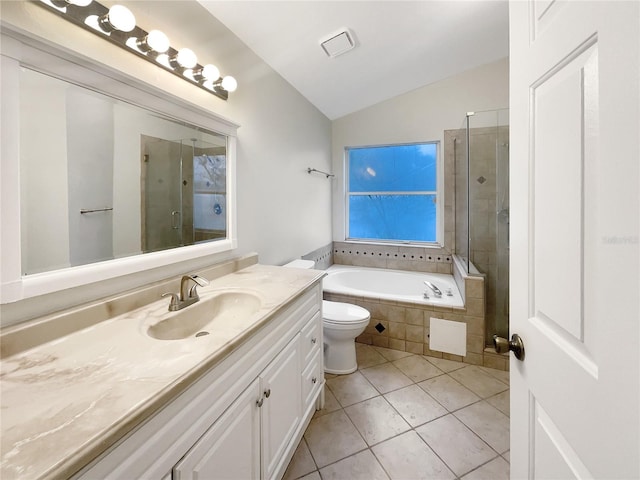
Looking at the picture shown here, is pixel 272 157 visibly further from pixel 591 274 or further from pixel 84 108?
pixel 591 274

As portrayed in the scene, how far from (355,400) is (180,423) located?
144 cm

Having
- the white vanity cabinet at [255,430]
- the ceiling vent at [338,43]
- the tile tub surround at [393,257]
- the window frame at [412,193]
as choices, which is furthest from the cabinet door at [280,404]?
the window frame at [412,193]

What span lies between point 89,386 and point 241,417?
47cm

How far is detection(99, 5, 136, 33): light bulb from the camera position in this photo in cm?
99

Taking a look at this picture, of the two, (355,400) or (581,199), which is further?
(355,400)

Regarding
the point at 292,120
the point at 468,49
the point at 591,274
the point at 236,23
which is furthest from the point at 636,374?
the point at 468,49

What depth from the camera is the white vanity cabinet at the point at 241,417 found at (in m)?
0.60

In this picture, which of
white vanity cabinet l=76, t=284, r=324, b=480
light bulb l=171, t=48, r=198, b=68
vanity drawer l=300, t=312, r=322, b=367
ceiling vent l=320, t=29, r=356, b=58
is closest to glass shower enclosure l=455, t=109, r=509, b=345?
ceiling vent l=320, t=29, r=356, b=58

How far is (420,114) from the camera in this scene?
3.16 meters

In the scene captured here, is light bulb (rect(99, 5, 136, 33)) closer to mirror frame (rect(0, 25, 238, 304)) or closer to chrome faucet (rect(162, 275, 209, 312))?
mirror frame (rect(0, 25, 238, 304))

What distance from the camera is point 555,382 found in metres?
0.55

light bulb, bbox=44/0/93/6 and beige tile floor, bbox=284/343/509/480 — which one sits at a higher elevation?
light bulb, bbox=44/0/93/6

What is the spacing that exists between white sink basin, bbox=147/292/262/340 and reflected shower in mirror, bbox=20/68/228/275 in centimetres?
34

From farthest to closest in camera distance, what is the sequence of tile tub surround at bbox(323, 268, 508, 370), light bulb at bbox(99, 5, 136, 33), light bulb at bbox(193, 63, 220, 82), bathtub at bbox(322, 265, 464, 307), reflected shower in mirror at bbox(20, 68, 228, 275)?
1. bathtub at bbox(322, 265, 464, 307)
2. tile tub surround at bbox(323, 268, 508, 370)
3. light bulb at bbox(193, 63, 220, 82)
4. light bulb at bbox(99, 5, 136, 33)
5. reflected shower in mirror at bbox(20, 68, 228, 275)
